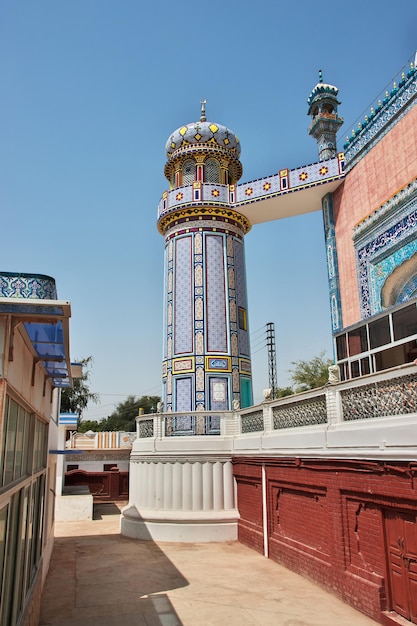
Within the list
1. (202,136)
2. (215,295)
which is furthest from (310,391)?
(202,136)

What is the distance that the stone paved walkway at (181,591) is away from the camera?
736 cm

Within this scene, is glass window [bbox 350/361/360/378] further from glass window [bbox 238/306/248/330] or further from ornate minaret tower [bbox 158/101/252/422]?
glass window [bbox 238/306/248/330]

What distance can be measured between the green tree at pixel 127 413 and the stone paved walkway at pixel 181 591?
189 feet

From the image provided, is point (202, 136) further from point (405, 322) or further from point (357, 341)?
point (405, 322)

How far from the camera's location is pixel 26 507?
6.23 m

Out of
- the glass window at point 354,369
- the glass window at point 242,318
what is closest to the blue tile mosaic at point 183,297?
the glass window at point 242,318

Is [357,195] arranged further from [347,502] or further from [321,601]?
[321,601]

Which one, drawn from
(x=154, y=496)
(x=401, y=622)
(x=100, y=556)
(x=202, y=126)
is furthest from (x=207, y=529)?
(x=202, y=126)

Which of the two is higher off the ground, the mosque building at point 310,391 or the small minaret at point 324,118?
the small minaret at point 324,118

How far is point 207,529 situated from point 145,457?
263cm

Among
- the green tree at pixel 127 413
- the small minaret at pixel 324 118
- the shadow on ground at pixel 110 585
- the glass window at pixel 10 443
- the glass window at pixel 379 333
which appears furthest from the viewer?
the green tree at pixel 127 413

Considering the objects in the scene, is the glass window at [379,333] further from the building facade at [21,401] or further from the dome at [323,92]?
the dome at [323,92]

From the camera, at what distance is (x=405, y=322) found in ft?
31.5

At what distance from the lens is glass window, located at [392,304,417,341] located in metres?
9.40
